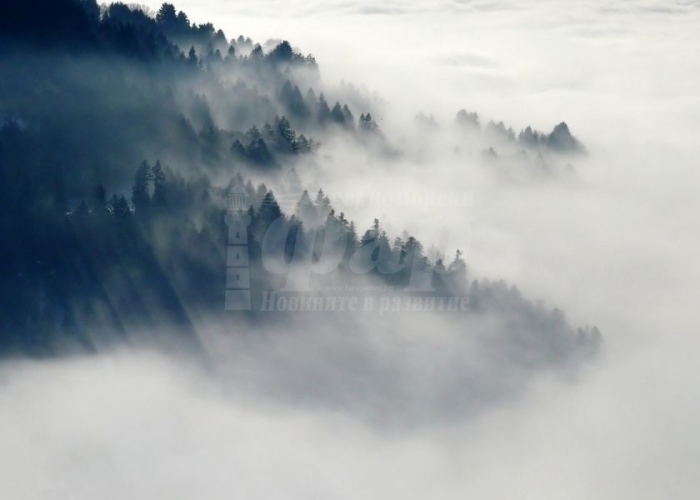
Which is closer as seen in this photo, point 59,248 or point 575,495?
point 59,248

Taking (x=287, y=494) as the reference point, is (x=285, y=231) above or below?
above

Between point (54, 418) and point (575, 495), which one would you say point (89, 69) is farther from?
point (575, 495)

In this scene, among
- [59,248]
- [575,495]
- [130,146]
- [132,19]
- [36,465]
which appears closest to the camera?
[36,465]

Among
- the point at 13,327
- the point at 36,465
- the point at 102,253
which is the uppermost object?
the point at 102,253

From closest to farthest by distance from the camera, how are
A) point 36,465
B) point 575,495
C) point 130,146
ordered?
point 36,465 < point 130,146 < point 575,495

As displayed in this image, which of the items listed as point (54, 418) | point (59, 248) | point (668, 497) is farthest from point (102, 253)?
point (668, 497)

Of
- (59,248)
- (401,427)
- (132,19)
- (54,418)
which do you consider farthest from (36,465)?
(132,19)
